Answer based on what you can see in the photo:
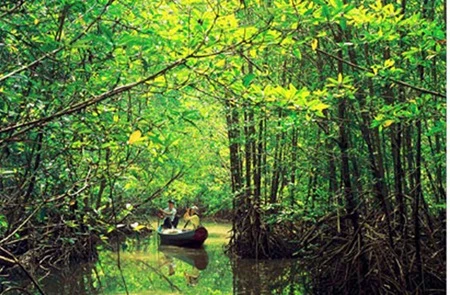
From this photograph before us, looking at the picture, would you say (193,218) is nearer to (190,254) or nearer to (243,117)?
(190,254)

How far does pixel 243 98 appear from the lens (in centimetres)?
268

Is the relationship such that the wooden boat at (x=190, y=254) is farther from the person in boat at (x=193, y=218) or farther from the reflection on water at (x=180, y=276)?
the person in boat at (x=193, y=218)

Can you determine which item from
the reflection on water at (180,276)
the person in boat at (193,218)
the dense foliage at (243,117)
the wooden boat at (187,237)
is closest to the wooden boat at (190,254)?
the reflection on water at (180,276)

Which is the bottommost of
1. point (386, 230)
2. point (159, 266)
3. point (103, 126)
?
point (159, 266)

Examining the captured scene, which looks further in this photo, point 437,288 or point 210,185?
point 210,185

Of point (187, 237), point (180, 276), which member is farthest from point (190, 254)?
point (180, 276)

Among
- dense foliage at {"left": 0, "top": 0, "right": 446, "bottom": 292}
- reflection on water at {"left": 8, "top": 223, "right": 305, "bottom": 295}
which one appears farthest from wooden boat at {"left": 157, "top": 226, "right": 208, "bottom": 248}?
dense foliage at {"left": 0, "top": 0, "right": 446, "bottom": 292}

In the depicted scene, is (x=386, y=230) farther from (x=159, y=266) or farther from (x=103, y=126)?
(x=159, y=266)

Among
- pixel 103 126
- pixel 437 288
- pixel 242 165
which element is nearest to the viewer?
pixel 103 126

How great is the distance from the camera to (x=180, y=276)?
952 centimetres

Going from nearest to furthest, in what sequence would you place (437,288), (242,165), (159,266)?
(437,288), (159,266), (242,165)

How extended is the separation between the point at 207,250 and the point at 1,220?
1047 centimetres

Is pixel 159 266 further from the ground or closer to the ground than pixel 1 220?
closer to the ground

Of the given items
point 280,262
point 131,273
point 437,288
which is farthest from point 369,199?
point 131,273
